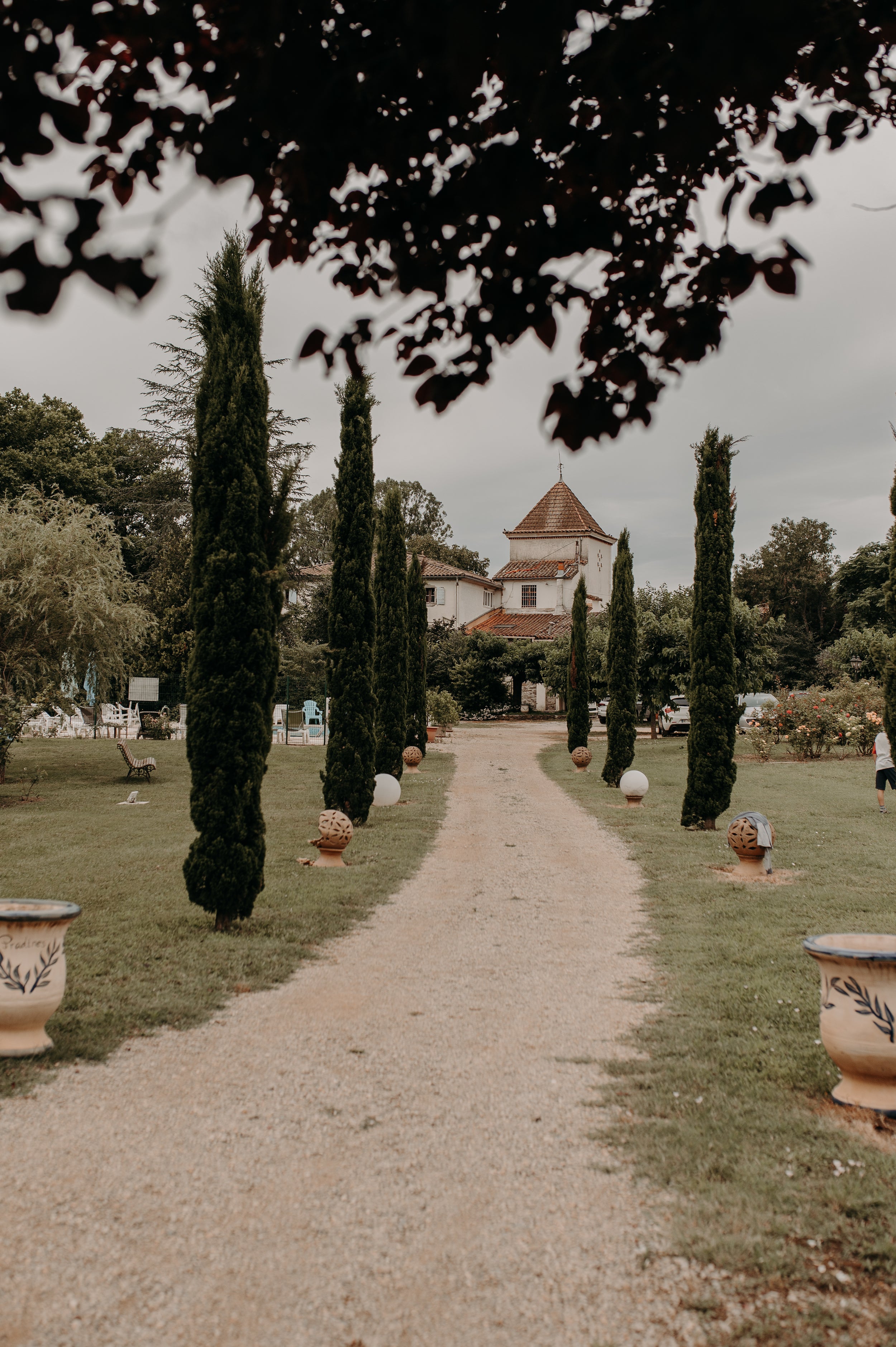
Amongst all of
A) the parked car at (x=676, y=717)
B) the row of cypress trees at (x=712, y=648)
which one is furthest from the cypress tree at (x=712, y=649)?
the parked car at (x=676, y=717)

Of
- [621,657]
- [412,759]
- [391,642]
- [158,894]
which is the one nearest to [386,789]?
[391,642]

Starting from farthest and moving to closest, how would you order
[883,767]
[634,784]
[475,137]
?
[634,784] < [883,767] < [475,137]

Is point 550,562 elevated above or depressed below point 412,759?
→ above

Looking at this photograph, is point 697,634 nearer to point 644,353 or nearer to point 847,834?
point 847,834

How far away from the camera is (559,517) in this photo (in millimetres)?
59469

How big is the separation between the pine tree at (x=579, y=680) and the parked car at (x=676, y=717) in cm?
1117

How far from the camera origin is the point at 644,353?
2930 mm

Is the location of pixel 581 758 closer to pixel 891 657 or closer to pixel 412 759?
pixel 412 759

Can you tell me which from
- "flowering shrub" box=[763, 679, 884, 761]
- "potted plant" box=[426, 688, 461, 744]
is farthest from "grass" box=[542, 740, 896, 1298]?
"potted plant" box=[426, 688, 461, 744]

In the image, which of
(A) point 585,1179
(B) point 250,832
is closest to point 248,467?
(B) point 250,832

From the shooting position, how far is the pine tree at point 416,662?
86.6 feet

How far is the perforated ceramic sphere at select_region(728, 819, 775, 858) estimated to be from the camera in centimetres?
1071

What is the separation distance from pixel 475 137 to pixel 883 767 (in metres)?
16.4

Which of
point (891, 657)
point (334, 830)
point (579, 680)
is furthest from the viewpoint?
point (579, 680)
